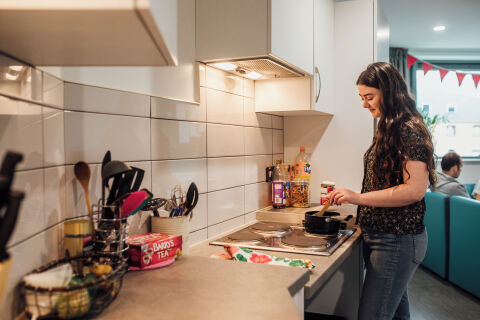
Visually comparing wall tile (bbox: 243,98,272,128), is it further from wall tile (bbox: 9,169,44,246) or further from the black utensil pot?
wall tile (bbox: 9,169,44,246)

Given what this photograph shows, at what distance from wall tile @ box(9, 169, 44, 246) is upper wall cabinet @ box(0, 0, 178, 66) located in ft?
0.82

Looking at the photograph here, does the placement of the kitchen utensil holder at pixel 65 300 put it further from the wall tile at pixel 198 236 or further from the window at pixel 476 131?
the window at pixel 476 131

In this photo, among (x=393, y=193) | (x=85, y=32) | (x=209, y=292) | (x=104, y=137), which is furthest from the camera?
(x=393, y=193)

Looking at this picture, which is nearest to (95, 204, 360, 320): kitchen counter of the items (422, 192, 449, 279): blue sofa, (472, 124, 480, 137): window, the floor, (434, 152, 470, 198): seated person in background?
the floor

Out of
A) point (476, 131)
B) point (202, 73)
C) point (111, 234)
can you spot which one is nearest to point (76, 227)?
point (111, 234)

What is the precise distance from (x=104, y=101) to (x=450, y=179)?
3.32 metres

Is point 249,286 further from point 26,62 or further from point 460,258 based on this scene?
point 460,258

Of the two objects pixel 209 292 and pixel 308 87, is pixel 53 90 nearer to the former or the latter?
pixel 209 292

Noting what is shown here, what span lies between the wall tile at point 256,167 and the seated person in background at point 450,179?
184cm

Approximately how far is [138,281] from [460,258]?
285 cm

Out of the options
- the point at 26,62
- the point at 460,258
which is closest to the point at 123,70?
the point at 26,62

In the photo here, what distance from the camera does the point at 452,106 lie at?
19.2 ft

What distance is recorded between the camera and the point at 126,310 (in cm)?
81

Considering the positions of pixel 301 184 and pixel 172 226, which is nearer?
pixel 172 226
